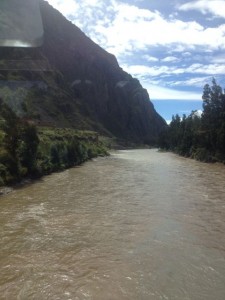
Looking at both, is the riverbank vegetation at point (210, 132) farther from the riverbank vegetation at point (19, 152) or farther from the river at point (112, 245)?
the river at point (112, 245)

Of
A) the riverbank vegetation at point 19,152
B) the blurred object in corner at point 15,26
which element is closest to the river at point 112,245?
the riverbank vegetation at point 19,152

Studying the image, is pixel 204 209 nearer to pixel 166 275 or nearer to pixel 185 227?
pixel 185 227

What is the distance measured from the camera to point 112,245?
19.2 metres

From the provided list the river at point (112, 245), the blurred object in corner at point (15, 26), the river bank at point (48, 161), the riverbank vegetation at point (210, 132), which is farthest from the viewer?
the blurred object in corner at point (15, 26)

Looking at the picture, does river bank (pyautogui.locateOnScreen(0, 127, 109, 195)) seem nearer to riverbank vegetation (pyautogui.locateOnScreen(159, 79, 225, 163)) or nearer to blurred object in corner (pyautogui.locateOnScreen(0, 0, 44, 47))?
riverbank vegetation (pyautogui.locateOnScreen(159, 79, 225, 163))

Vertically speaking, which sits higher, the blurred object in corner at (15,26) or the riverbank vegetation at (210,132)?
the blurred object in corner at (15,26)

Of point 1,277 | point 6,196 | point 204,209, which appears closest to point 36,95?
point 6,196

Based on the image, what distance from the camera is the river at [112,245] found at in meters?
14.2

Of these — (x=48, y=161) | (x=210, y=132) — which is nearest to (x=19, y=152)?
(x=48, y=161)

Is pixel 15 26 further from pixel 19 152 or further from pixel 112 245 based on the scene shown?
pixel 112 245

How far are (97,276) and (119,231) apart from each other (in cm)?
664

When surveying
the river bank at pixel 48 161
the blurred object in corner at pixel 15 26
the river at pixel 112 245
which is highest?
the blurred object in corner at pixel 15 26

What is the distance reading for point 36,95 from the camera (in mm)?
140625

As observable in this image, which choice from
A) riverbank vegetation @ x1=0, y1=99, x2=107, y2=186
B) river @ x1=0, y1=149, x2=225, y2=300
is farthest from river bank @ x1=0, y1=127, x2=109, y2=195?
river @ x1=0, y1=149, x2=225, y2=300
